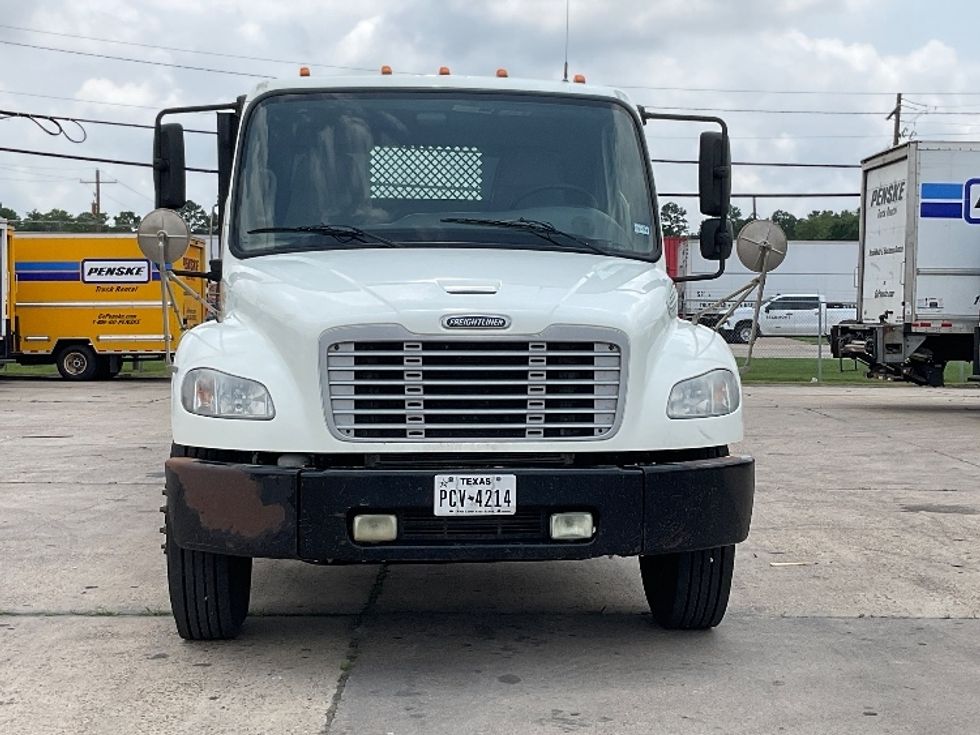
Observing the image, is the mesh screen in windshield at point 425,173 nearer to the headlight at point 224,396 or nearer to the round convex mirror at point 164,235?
the round convex mirror at point 164,235

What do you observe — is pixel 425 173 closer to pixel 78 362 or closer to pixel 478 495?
pixel 478 495

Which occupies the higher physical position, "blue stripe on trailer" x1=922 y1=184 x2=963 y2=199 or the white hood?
"blue stripe on trailer" x1=922 y1=184 x2=963 y2=199

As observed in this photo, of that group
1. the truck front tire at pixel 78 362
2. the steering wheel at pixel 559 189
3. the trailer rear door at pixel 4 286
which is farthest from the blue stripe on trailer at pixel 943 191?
the trailer rear door at pixel 4 286

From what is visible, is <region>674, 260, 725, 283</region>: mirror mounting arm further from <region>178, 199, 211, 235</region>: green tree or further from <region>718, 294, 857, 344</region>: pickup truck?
<region>718, 294, 857, 344</region>: pickup truck

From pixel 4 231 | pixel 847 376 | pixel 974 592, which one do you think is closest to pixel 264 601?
pixel 974 592

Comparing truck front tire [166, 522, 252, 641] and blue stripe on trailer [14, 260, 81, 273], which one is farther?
blue stripe on trailer [14, 260, 81, 273]

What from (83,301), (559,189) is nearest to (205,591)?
(559,189)

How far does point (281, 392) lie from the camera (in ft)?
17.5

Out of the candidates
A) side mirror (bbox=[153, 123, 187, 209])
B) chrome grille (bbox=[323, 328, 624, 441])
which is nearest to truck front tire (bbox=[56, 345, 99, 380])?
side mirror (bbox=[153, 123, 187, 209])

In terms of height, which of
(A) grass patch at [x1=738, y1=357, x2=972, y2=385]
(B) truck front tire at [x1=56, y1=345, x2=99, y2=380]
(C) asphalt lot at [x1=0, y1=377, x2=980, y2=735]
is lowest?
(A) grass patch at [x1=738, y1=357, x2=972, y2=385]

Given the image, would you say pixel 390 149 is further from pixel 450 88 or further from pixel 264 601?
pixel 264 601

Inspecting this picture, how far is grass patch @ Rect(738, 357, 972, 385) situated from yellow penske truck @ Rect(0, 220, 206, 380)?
11.5 m

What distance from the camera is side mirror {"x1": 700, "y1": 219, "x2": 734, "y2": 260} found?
7.11m

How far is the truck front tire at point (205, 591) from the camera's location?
5656 mm
